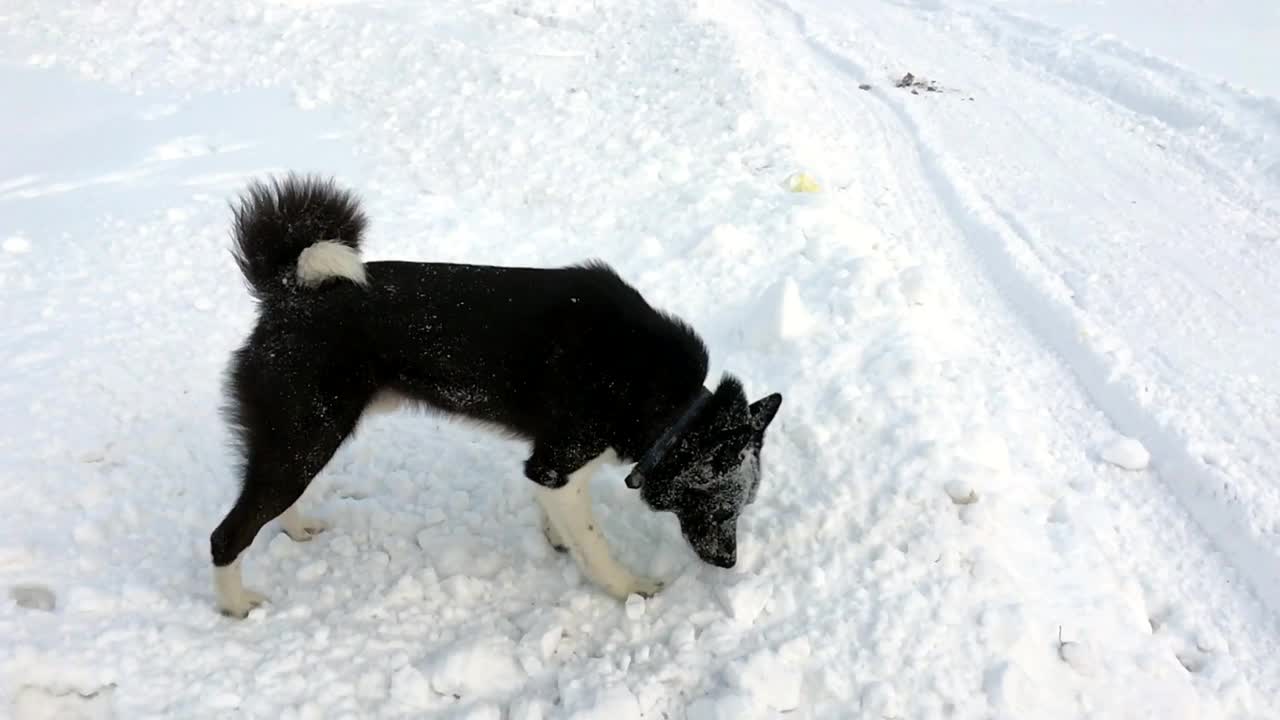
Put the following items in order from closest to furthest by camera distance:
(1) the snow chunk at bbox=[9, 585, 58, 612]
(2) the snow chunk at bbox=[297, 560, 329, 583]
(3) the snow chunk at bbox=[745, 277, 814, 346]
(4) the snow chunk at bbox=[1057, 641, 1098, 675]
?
(4) the snow chunk at bbox=[1057, 641, 1098, 675]
(1) the snow chunk at bbox=[9, 585, 58, 612]
(2) the snow chunk at bbox=[297, 560, 329, 583]
(3) the snow chunk at bbox=[745, 277, 814, 346]

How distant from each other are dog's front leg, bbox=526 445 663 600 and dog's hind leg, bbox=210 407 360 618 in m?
0.83

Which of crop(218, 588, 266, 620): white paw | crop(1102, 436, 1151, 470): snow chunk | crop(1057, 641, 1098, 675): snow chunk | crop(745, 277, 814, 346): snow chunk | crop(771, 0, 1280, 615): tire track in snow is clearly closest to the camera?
crop(1057, 641, 1098, 675): snow chunk

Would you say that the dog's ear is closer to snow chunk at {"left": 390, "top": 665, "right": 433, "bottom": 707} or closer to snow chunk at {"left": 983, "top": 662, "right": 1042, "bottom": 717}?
snow chunk at {"left": 983, "top": 662, "right": 1042, "bottom": 717}

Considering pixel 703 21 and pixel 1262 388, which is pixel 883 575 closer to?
pixel 1262 388

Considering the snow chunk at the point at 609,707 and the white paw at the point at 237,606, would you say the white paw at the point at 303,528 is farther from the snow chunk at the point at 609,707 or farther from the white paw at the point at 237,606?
the snow chunk at the point at 609,707

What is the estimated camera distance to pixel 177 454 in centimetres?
397

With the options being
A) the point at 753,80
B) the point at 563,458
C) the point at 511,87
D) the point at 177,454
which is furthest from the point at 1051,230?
the point at 177,454

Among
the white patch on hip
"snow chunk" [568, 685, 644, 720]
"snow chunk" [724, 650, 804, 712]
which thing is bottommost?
"snow chunk" [568, 685, 644, 720]

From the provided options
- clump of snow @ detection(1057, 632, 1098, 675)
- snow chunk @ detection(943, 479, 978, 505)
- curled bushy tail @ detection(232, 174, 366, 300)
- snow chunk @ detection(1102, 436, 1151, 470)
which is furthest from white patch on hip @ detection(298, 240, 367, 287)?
snow chunk @ detection(1102, 436, 1151, 470)

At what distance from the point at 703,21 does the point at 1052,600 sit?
881cm

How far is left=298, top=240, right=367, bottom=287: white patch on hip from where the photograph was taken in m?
3.07

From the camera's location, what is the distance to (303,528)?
3590 millimetres

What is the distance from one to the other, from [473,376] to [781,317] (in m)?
2.00

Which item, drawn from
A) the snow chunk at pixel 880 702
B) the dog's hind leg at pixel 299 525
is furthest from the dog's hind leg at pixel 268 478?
the snow chunk at pixel 880 702
